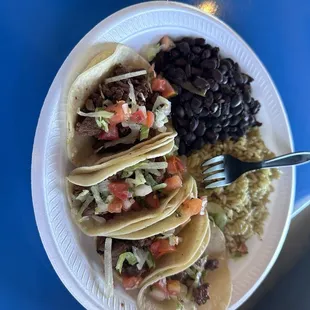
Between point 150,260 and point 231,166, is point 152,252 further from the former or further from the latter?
point 231,166

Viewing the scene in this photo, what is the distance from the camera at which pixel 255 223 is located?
227cm

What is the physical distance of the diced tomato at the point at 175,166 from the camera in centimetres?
195

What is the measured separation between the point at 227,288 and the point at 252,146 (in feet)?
2.17

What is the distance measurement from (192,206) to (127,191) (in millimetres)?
289

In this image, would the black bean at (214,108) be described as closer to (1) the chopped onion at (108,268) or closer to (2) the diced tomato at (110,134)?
(2) the diced tomato at (110,134)

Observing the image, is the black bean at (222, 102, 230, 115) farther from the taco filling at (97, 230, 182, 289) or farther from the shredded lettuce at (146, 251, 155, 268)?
the shredded lettuce at (146, 251, 155, 268)

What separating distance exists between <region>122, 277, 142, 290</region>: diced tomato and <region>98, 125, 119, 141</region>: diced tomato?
0.56m

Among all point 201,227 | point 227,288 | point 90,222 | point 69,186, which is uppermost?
point 69,186

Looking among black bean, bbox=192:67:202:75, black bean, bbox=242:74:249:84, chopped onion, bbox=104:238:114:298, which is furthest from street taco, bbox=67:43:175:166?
black bean, bbox=242:74:249:84

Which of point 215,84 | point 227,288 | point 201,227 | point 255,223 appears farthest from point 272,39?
point 227,288

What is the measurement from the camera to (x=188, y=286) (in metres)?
2.06

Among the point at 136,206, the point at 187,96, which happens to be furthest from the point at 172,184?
the point at 187,96

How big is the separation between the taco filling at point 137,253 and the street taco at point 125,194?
9 cm

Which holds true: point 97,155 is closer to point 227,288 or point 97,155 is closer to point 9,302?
point 9,302
